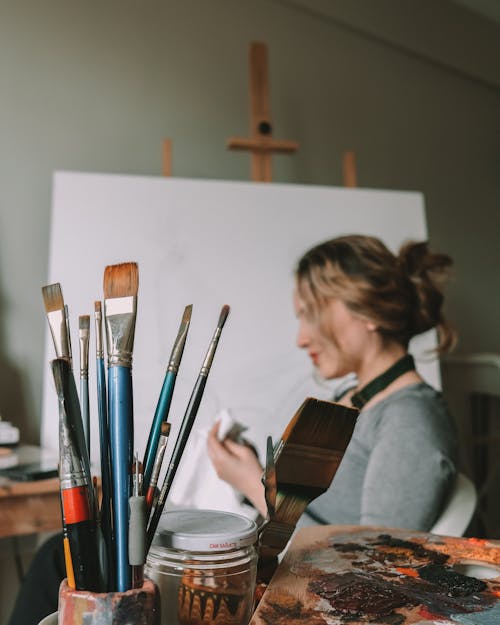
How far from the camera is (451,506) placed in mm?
975

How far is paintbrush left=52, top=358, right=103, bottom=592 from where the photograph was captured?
359 millimetres

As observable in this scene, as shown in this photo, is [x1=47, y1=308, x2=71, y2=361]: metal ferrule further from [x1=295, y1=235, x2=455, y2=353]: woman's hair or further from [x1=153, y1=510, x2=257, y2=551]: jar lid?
[x1=295, y1=235, x2=455, y2=353]: woman's hair

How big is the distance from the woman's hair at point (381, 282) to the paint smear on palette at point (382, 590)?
702 millimetres

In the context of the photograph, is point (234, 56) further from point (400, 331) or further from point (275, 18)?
point (400, 331)

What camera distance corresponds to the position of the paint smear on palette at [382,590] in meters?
0.37

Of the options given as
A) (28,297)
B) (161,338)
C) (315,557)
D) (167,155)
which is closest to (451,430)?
(315,557)

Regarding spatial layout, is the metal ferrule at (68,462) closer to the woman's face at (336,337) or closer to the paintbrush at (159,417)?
the paintbrush at (159,417)

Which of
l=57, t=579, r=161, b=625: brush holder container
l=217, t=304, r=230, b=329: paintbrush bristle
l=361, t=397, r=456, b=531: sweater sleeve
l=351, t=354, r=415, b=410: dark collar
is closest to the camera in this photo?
l=57, t=579, r=161, b=625: brush holder container

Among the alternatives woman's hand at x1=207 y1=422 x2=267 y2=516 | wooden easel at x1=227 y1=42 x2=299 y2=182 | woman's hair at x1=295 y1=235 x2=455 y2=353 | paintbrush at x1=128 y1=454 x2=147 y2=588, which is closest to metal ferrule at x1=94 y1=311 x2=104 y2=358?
paintbrush at x1=128 y1=454 x2=147 y2=588

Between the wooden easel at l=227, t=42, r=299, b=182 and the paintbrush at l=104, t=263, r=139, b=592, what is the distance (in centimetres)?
145

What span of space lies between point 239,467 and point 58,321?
2.19 feet

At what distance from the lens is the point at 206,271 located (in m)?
1.65

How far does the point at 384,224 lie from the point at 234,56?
754 millimetres

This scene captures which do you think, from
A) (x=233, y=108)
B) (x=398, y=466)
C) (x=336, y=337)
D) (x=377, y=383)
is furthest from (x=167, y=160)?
(x=398, y=466)
